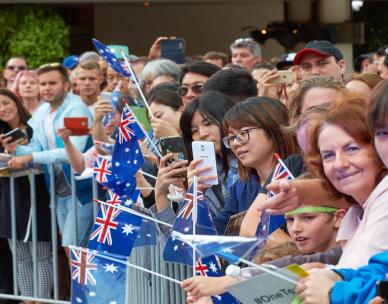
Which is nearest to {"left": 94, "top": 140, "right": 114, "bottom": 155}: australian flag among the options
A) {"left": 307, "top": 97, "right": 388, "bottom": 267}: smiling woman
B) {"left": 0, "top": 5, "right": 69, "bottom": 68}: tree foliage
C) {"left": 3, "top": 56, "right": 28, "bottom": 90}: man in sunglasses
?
{"left": 307, "top": 97, "right": 388, "bottom": 267}: smiling woman

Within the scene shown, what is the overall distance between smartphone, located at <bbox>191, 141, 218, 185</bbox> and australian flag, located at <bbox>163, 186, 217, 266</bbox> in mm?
422

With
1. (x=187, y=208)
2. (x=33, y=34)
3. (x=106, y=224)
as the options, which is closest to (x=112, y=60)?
(x=106, y=224)

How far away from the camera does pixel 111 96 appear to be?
902 centimetres

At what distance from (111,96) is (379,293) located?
6.04 meters

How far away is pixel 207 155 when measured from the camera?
5.57 meters

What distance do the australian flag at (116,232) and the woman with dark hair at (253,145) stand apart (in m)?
0.43

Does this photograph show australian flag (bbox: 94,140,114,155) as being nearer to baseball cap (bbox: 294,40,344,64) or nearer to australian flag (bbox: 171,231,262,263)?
baseball cap (bbox: 294,40,344,64)

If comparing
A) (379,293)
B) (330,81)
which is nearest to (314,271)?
(379,293)

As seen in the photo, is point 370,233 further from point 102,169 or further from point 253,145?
point 102,169

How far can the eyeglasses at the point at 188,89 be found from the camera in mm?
7730

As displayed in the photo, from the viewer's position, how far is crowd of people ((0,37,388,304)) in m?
3.59

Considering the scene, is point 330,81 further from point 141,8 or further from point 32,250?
point 141,8

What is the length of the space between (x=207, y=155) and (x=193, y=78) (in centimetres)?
247

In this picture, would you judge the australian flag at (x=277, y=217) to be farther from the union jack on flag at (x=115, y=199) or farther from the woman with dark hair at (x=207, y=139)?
the union jack on flag at (x=115, y=199)
